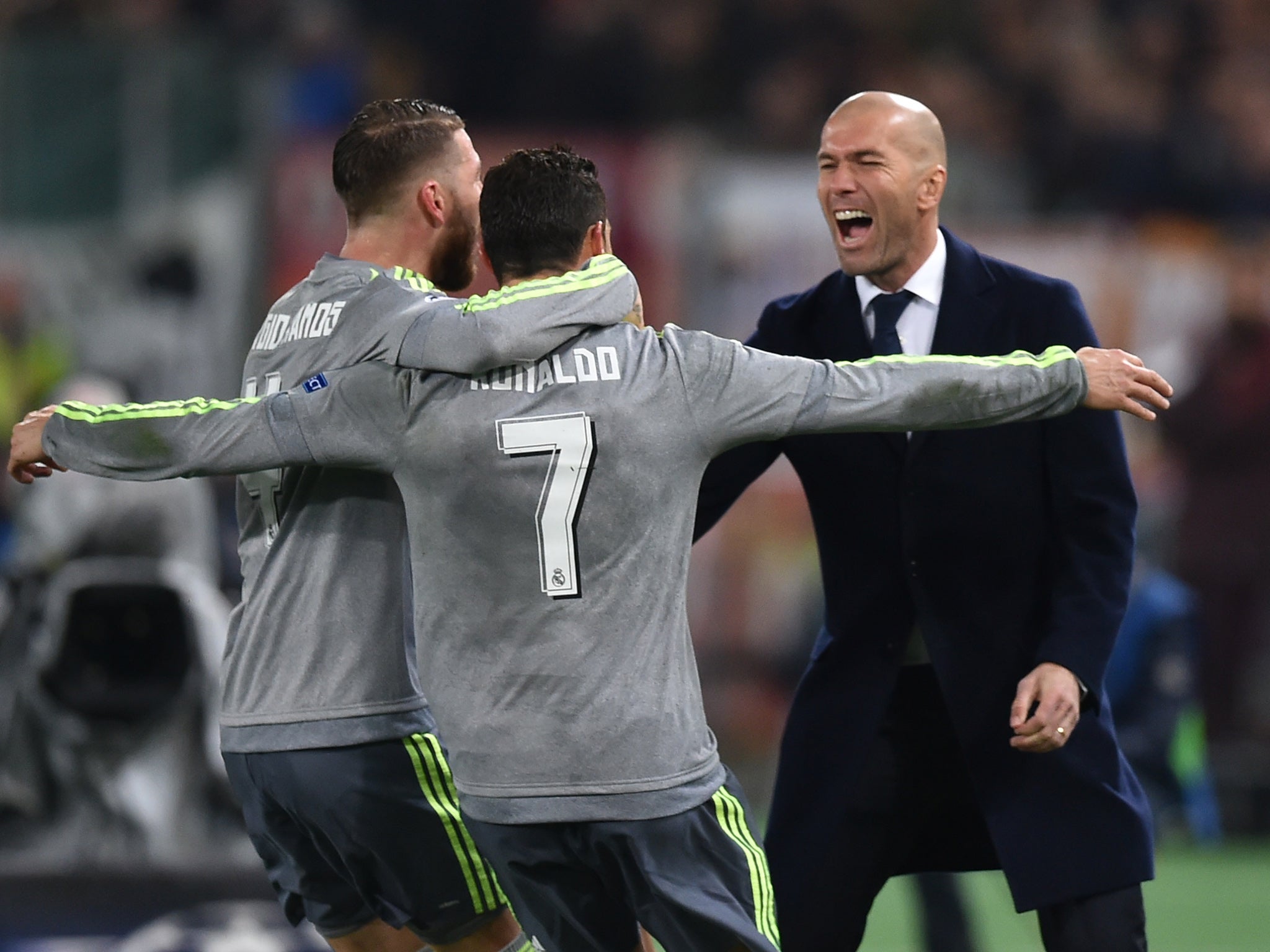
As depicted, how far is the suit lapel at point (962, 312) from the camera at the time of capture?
3365 mm

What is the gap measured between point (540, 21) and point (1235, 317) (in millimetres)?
4144

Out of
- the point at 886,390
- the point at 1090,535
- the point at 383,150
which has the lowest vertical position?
the point at 1090,535

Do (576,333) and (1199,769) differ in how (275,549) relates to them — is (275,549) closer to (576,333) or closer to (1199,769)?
(576,333)

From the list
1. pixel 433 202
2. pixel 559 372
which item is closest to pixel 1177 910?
pixel 433 202

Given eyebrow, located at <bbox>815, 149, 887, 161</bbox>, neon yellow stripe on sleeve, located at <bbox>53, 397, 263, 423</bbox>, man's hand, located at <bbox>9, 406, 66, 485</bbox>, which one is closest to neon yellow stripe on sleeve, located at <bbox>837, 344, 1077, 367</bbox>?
eyebrow, located at <bbox>815, 149, 887, 161</bbox>

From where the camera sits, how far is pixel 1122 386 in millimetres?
2934

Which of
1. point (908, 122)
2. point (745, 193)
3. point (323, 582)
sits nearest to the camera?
point (323, 582)

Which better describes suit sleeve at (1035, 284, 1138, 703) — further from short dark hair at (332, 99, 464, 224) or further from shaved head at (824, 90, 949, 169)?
short dark hair at (332, 99, 464, 224)

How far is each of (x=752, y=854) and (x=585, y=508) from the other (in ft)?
2.03

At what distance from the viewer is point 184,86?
9797 millimetres

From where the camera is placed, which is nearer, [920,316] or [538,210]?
[538,210]

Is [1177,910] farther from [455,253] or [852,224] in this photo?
[455,253]

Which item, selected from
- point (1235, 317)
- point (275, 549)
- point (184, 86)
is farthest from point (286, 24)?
point (275, 549)

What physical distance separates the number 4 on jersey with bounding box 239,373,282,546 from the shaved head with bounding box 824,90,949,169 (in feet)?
3.75
